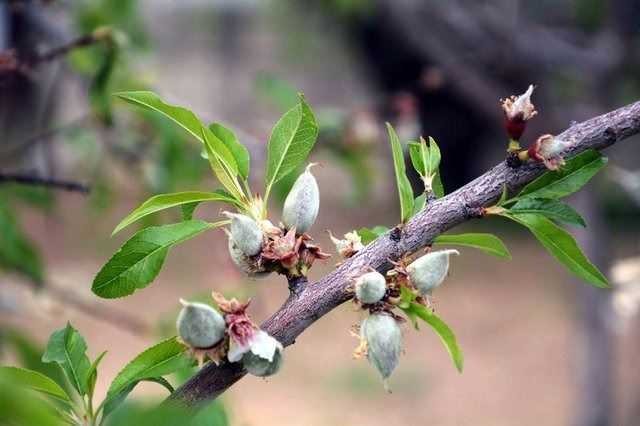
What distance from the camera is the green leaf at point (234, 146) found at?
838 millimetres

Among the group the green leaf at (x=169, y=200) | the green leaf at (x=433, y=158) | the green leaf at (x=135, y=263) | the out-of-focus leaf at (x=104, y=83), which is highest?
the out-of-focus leaf at (x=104, y=83)

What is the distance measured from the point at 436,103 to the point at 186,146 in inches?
226

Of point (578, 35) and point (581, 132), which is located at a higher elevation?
point (578, 35)

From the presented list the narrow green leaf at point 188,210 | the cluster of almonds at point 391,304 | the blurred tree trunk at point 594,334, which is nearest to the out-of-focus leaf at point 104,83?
the narrow green leaf at point 188,210

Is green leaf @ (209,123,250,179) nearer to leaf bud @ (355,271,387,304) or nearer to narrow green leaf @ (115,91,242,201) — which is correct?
narrow green leaf @ (115,91,242,201)

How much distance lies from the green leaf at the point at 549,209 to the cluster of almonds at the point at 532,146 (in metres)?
0.05

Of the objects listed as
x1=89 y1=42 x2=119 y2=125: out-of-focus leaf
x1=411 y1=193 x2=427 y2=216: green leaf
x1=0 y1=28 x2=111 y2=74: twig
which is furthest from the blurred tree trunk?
x1=411 y1=193 x2=427 y2=216: green leaf

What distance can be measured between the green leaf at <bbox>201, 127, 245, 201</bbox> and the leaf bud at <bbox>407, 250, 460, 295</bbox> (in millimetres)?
198

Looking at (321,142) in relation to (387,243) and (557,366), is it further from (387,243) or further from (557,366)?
(557,366)

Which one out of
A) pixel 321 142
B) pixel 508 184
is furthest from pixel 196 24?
pixel 508 184

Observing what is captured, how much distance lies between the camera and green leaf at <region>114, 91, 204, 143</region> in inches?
30.0

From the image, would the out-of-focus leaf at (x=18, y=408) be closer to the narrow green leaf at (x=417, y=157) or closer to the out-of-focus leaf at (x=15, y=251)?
the narrow green leaf at (x=417, y=157)

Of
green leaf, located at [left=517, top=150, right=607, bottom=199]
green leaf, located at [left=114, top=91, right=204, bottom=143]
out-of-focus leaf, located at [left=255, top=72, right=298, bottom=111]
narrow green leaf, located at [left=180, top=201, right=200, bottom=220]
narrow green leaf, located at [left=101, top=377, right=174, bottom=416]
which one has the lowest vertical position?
green leaf, located at [left=517, top=150, right=607, bottom=199]

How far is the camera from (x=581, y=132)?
731mm
